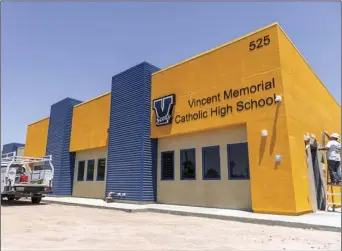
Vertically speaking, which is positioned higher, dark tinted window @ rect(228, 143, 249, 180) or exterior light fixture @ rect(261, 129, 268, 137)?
exterior light fixture @ rect(261, 129, 268, 137)

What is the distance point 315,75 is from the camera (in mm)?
12875

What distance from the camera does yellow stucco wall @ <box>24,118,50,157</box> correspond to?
21.5m

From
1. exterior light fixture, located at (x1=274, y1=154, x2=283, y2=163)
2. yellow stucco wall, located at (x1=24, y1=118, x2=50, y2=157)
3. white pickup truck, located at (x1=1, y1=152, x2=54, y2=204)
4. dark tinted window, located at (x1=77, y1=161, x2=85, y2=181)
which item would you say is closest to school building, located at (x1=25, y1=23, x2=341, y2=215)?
exterior light fixture, located at (x1=274, y1=154, x2=283, y2=163)

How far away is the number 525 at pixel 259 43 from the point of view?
32.7 feet

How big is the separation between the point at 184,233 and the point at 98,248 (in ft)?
7.17

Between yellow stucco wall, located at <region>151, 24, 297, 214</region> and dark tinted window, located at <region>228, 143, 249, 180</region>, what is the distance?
63 centimetres

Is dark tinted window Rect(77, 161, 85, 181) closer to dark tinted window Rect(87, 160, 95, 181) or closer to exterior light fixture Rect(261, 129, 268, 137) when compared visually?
dark tinted window Rect(87, 160, 95, 181)

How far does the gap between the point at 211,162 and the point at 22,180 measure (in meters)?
8.93

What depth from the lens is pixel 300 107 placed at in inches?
405

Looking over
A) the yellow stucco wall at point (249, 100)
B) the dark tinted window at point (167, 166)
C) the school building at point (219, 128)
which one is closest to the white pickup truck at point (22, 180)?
the school building at point (219, 128)

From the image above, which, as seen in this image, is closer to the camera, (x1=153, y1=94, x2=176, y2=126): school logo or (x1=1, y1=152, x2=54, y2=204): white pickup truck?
(x1=1, y1=152, x2=54, y2=204): white pickup truck

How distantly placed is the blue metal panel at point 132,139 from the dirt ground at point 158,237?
5036mm

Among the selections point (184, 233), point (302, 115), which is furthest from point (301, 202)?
point (184, 233)

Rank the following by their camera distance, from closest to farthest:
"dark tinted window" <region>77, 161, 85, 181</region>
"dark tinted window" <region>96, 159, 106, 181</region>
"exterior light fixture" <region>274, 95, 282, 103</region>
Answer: "exterior light fixture" <region>274, 95, 282, 103</region>, "dark tinted window" <region>96, 159, 106, 181</region>, "dark tinted window" <region>77, 161, 85, 181</region>
